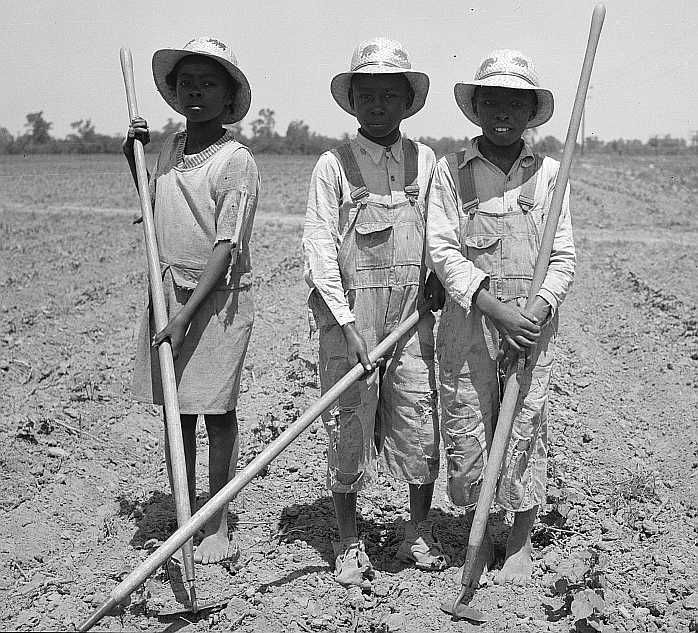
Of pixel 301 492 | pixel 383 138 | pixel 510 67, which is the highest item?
pixel 510 67

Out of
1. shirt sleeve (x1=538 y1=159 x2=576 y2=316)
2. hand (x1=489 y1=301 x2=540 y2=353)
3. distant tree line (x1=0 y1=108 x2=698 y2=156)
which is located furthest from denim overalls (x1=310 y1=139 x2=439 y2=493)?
distant tree line (x1=0 y1=108 x2=698 y2=156)

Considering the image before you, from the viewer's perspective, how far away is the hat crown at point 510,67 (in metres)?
3.04

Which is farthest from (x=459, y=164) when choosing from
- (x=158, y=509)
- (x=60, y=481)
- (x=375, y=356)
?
(x=60, y=481)

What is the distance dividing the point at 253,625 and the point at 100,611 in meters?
0.58

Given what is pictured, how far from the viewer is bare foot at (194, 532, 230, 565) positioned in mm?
3500

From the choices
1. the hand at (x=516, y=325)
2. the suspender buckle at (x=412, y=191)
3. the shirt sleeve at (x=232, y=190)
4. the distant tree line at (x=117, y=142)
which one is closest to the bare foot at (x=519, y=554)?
the hand at (x=516, y=325)

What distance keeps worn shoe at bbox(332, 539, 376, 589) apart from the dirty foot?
456mm

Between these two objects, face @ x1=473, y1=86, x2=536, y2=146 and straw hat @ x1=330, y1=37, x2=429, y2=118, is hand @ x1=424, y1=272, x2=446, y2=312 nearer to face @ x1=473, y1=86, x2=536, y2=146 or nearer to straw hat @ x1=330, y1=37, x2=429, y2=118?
face @ x1=473, y1=86, x2=536, y2=146

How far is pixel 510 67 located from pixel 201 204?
1276 mm

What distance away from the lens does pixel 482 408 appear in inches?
127

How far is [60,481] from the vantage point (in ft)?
14.6

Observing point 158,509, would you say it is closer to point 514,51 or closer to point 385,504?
point 385,504

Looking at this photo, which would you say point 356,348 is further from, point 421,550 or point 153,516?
point 153,516

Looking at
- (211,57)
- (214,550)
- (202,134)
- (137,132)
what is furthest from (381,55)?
(214,550)
